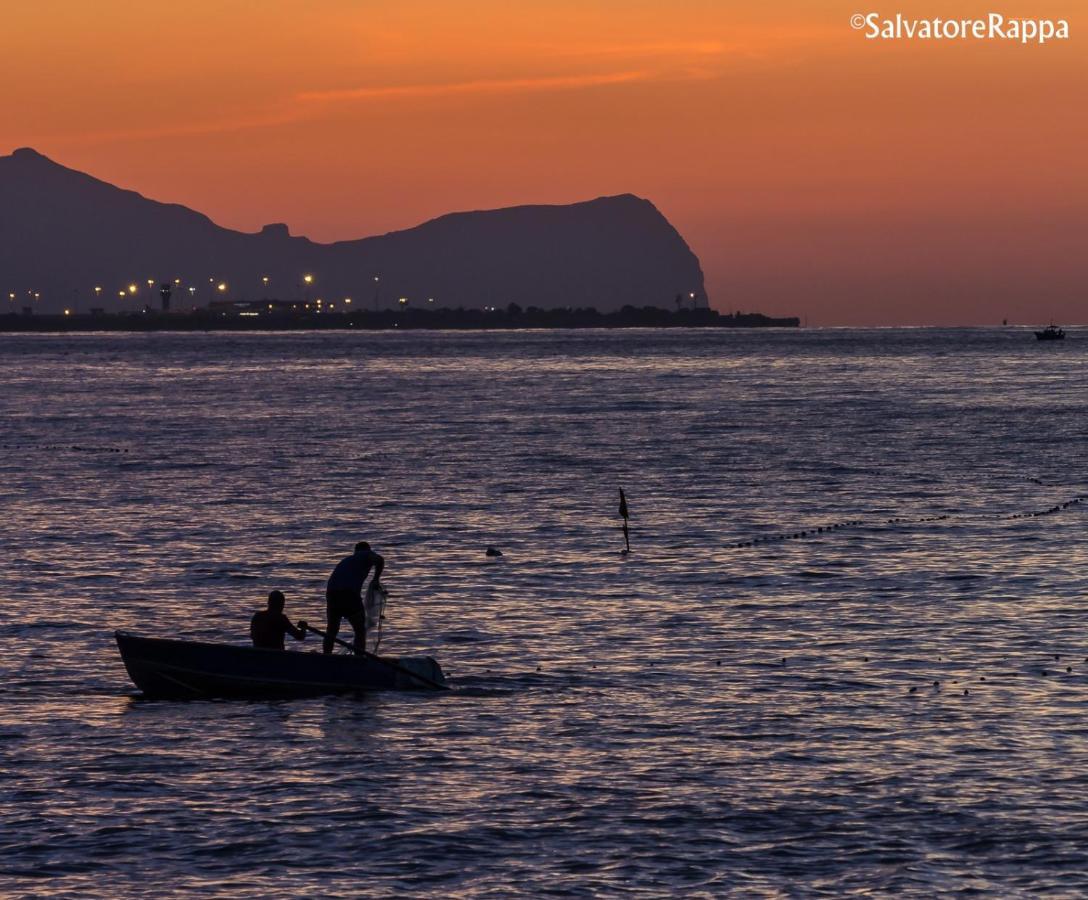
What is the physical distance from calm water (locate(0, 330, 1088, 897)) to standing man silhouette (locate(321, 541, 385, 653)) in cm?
161

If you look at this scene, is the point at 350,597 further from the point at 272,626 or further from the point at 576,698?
the point at 576,698

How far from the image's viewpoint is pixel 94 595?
44250mm

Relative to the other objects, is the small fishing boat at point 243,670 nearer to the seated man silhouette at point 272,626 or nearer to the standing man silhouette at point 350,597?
the seated man silhouette at point 272,626

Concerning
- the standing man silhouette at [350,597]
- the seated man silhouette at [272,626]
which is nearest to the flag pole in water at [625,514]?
the standing man silhouette at [350,597]

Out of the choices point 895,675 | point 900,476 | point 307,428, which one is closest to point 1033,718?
point 895,675

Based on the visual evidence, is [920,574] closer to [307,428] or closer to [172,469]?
[172,469]

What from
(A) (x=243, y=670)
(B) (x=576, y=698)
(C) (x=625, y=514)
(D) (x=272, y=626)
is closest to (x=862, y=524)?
(C) (x=625, y=514)

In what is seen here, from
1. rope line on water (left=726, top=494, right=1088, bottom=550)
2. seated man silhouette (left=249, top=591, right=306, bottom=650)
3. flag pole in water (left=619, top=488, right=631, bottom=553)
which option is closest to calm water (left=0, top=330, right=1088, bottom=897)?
rope line on water (left=726, top=494, right=1088, bottom=550)

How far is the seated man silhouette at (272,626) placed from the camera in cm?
3094

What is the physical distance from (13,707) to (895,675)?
1621cm

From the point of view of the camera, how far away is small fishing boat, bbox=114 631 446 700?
3116 cm

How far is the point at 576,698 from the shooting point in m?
31.7

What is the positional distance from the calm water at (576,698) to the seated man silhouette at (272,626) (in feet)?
Answer: 3.78

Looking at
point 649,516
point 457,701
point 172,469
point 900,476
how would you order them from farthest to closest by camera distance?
point 172,469, point 900,476, point 649,516, point 457,701
